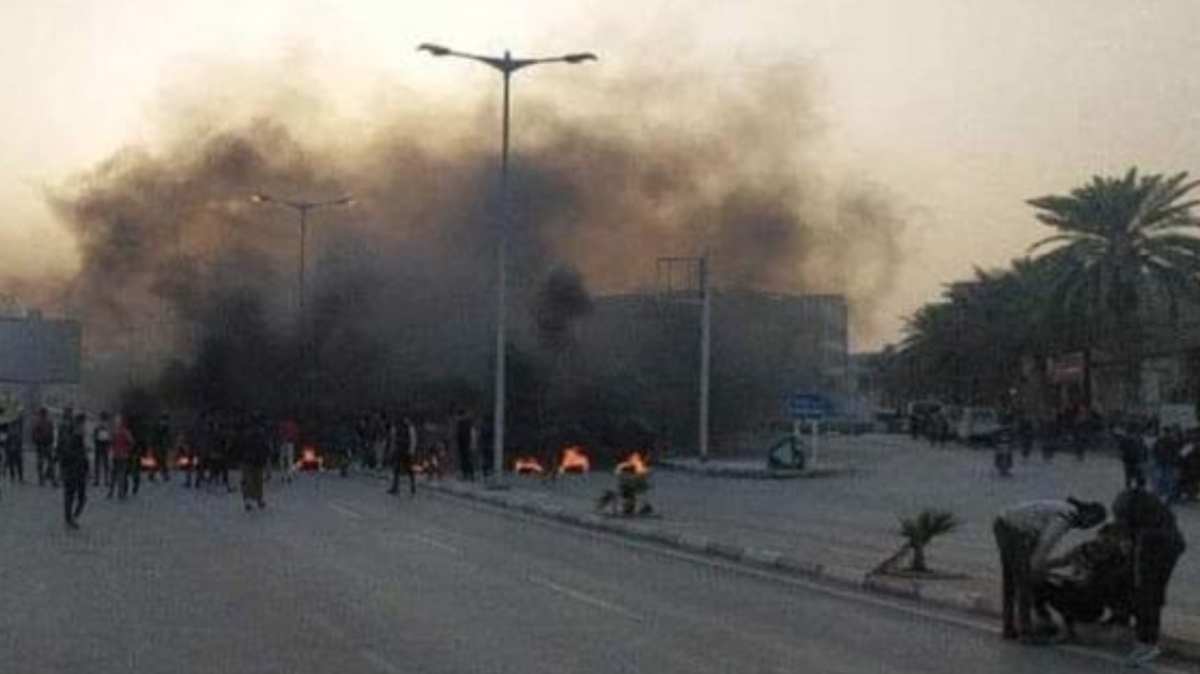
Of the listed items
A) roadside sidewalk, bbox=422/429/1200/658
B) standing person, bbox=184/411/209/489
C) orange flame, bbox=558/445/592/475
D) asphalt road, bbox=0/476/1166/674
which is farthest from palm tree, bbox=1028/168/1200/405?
asphalt road, bbox=0/476/1166/674

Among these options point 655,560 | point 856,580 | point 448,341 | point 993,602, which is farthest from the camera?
point 448,341

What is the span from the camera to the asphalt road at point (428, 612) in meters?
14.3

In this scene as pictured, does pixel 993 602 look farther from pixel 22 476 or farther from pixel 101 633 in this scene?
pixel 22 476

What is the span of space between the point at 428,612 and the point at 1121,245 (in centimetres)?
5710

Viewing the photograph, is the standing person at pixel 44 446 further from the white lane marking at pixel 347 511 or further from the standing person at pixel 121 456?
the white lane marking at pixel 347 511

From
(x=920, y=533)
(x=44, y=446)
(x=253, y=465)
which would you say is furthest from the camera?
(x=44, y=446)

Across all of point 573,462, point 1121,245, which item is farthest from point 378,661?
point 1121,245

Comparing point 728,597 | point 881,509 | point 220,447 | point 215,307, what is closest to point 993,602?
point 728,597

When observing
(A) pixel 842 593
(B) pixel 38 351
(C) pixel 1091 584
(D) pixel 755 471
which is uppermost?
(B) pixel 38 351

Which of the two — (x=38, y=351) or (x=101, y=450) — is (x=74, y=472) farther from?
(x=38, y=351)

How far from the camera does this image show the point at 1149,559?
14961 mm

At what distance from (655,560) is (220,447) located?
22.5 meters

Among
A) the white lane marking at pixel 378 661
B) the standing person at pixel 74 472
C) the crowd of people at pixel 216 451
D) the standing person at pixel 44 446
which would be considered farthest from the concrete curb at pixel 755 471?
the white lane marking at pixel 378 661

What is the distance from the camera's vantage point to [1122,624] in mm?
16156
